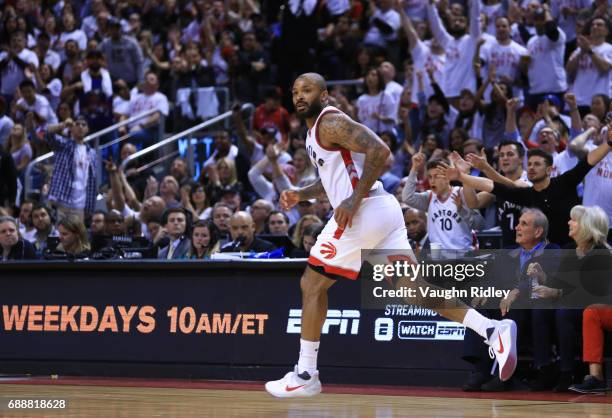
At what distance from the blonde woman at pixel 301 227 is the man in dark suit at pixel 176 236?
124 centimetres

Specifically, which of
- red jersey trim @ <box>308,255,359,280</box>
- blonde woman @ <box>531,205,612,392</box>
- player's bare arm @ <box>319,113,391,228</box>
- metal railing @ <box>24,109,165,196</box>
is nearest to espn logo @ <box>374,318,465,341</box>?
blonde woman @ <box>531,205,612,392</box>

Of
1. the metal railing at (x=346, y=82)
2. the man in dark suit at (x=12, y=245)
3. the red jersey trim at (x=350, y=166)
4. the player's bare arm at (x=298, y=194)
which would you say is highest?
the metal railing at (x=346, y=82)

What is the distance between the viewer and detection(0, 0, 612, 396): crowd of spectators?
1110 cm

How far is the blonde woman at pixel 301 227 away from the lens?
12102 mm

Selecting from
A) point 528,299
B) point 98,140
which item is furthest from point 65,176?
point 528,299

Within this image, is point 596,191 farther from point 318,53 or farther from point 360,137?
point 318,53

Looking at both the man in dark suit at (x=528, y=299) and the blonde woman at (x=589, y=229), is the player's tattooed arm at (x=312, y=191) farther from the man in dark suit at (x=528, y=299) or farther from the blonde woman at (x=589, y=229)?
the blonde woman at (x=589, y=229)

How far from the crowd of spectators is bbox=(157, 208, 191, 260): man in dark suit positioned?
0.9 inches

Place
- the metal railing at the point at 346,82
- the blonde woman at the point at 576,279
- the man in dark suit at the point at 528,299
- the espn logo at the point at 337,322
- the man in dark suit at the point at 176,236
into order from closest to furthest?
1. the blonde woman at the point at 576,279
2. the man in dark suit at the point at 528,299
3. the espn logo at the point at 337,322
4. the man in dark suit at the point at 176,236
5. the metal railing at the point at 346,82

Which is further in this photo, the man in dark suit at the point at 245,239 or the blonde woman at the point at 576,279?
the man in dark suit at the point at 245,239

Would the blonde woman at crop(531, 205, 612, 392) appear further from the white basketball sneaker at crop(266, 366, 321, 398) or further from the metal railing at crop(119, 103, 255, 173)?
the metal railing at crop(119, 103, 255, 173)

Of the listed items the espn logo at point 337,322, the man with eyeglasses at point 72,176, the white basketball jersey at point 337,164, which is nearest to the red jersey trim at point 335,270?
the white basketball jersey at point 337,164

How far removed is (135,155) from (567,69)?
6568mm

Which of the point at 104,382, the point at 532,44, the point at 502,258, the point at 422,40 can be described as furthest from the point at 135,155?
the point at 502,258
